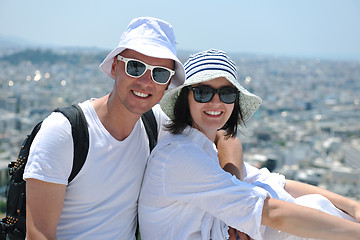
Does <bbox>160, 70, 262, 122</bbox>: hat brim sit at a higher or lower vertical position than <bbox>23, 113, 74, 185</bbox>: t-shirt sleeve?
higher

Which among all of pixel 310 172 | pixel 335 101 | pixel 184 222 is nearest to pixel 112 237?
pixel 184 222

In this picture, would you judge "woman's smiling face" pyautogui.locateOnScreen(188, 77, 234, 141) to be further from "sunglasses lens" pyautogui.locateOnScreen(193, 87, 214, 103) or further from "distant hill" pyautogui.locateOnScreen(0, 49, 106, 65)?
"distant hill" pyautogui.locateOnScreen(0, 49, 106, 65)

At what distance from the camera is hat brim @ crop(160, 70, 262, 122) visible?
1231 mm

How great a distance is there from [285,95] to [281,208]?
42.6 m

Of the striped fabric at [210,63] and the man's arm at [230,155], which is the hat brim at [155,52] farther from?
the man's arm at [230,155]

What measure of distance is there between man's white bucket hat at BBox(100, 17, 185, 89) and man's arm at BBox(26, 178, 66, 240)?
0.43 m

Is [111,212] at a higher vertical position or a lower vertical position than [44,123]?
lower

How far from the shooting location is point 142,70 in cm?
121

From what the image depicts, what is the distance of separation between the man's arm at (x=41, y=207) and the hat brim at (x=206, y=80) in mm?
443

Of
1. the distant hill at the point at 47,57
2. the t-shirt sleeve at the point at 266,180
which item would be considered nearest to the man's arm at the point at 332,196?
the t-shirt sleeve at the point at 266,180

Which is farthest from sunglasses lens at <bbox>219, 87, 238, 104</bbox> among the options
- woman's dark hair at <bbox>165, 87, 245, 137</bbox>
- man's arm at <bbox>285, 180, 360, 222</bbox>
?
man's arm at <bbox>285, 180, 360, 222</bbox>

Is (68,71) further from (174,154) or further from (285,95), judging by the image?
(174,154)

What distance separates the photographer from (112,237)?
49.3 inches

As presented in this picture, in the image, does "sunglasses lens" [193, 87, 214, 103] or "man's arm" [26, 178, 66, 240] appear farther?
"sunglasses lens" [193, 87, 214, 103]
